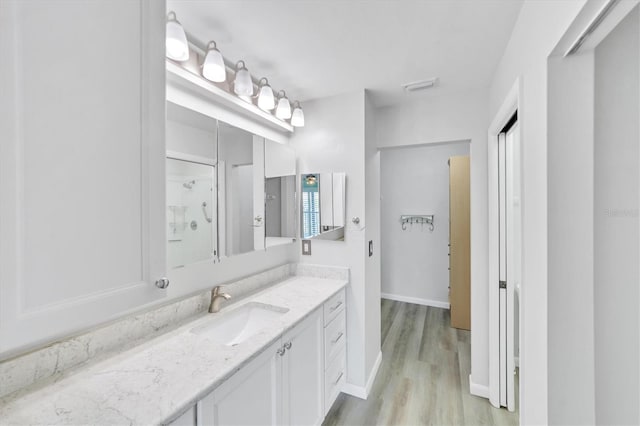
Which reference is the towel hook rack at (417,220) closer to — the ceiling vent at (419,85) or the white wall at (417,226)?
the white wall at (417,226)

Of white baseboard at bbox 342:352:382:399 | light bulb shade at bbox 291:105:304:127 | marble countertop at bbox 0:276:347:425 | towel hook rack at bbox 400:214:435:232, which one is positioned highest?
light bulb shade at bbox 291:105:304:127

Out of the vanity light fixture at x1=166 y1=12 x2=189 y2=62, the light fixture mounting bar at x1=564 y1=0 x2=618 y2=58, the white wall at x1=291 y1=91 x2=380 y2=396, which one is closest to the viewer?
the light fixture mounting bar at x1=564 y1=0 x2=618 y2=58

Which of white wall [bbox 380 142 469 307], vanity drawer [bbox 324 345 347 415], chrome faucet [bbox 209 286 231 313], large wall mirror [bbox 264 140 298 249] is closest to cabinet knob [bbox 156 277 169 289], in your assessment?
chrome faucet [bbox 209 286 231 313]

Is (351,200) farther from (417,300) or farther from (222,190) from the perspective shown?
(417,300)

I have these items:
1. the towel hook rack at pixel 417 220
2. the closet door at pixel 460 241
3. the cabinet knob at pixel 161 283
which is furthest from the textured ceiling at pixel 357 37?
the towel hook rack at pixel 417 220

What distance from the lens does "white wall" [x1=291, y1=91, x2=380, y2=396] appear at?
2080 mm

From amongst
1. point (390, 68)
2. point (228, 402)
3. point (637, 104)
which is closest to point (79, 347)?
point (228, 402)

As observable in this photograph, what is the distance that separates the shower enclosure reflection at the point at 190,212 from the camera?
1361 millimetres

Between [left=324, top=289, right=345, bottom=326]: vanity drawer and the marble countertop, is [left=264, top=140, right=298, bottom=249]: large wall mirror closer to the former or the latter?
[left=324, top=289, right=345, bottom=326]: vanity drawer

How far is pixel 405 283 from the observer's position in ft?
13.3

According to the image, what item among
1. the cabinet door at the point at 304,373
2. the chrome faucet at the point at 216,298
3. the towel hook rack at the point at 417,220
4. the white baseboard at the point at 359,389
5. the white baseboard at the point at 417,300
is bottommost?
the white baseboard at the point at 359,389

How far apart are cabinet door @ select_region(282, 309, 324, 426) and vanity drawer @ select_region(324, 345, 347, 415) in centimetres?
7

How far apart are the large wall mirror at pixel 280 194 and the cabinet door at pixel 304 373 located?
0.75 meters

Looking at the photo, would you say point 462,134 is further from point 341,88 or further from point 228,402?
point 228,402
